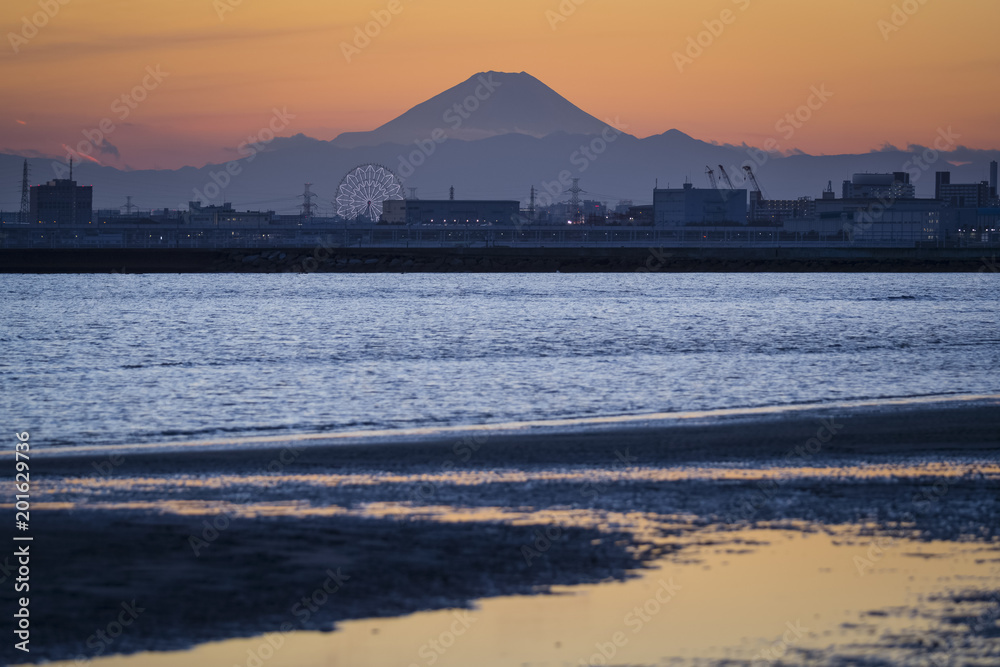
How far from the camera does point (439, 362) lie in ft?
94.0

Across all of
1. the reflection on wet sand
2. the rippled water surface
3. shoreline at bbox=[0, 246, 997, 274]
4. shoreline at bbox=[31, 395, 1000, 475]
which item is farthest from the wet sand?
shoreline at bbox=[0, 246, 997, 274]

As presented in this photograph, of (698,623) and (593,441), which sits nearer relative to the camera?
(698,623)

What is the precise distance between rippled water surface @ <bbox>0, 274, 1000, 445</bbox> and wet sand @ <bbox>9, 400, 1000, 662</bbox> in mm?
2972

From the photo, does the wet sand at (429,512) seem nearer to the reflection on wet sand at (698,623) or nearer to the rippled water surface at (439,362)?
the reflection on wet sand at (698,623)

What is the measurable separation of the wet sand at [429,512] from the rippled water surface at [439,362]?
2972 mm

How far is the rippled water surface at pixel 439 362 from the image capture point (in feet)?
63.7

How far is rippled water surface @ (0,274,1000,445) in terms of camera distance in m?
19.4

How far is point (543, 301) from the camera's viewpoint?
220 feet

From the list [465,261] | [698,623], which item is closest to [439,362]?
[698,623]

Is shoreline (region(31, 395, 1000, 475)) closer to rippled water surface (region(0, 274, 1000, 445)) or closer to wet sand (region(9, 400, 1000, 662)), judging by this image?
wet sand (region(9, 400, 1000, 662))

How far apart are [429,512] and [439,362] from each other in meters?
17.4

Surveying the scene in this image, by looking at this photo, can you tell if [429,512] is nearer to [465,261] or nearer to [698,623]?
[698,623]

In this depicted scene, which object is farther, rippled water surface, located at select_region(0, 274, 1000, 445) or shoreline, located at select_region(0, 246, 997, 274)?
shoreline, located at select_region(0, 246, 997, 274)

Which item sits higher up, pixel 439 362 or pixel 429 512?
pixel 439 362
